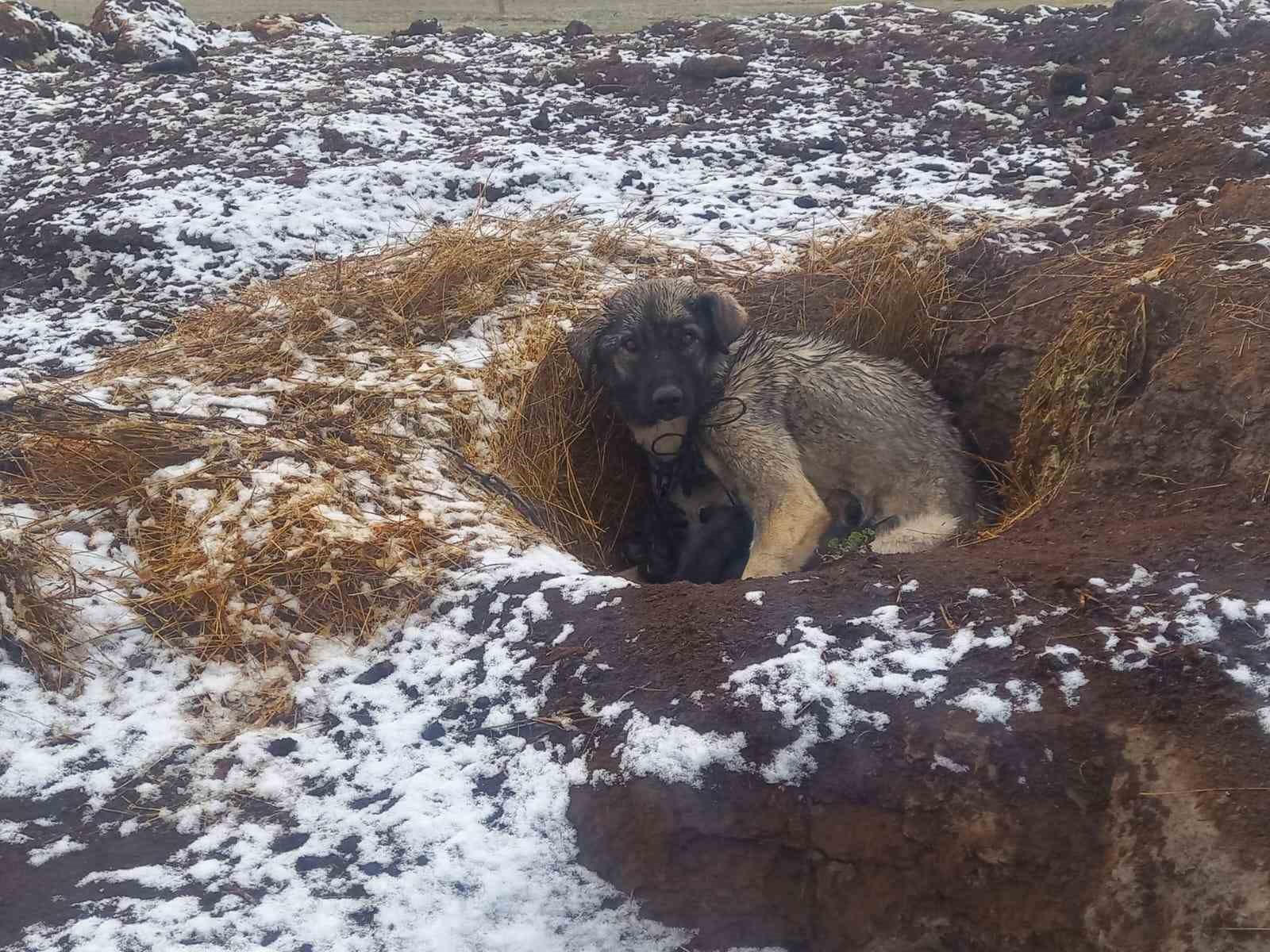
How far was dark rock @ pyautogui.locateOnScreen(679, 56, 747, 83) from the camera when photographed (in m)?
8.36

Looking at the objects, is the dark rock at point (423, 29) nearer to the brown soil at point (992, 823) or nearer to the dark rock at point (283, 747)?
the dark rock at point (283, 747)

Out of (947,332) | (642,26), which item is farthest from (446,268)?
(642,26)

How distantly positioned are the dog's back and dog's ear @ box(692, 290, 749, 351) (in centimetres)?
20

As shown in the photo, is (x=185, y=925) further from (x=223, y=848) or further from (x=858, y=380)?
(x=858, y=380)

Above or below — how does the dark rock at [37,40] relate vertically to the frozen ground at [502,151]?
above

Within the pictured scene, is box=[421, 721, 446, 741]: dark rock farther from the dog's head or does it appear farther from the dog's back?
the dog's back

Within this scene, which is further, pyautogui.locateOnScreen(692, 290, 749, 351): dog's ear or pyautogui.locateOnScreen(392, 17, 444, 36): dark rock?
pyautogui.locateOnScreen(392, 17, 444, 36): dark rock

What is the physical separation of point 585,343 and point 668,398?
682 millimetres

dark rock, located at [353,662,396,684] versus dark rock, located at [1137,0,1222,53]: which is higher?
dark rock, located at [1137,0,1222,53]

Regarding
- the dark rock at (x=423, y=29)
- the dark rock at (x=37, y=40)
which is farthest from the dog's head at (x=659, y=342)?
the dark rock at (x=37, y=40)

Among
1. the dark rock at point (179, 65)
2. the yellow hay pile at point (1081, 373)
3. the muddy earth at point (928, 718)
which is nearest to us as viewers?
the muddy earth at point (928, 718)

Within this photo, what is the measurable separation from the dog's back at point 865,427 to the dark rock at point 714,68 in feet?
15.1

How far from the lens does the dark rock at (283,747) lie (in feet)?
9.37

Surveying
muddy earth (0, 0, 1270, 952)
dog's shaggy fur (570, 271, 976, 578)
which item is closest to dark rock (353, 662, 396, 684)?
muddy earth (0, 0, 1270, 952)
